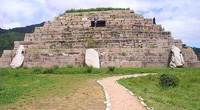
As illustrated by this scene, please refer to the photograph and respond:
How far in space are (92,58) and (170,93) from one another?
9.72 metres

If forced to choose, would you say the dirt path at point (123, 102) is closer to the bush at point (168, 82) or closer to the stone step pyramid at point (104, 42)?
the bush at point (168, 82)

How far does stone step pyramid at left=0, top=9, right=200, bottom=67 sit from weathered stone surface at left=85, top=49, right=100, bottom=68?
0.48 metres

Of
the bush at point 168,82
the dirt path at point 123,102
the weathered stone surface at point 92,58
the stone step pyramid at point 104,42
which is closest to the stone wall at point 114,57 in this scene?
the stone step pyramid at point 104,42

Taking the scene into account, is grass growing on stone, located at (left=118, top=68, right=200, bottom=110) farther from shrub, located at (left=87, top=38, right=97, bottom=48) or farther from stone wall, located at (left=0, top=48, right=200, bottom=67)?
shrub, located at (left=87, top=38, right=97, bottom=48)

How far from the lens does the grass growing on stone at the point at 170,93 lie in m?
7.05

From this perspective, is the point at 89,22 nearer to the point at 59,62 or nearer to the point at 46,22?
the point at 46,22

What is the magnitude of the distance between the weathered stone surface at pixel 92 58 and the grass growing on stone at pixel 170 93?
5.62m

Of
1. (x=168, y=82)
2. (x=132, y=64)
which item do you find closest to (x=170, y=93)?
(x=168, y=82)

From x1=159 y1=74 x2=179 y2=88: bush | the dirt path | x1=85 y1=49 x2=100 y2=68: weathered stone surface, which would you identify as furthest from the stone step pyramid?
the dirt path

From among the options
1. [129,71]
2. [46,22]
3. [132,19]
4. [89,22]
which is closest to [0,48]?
[46,22]

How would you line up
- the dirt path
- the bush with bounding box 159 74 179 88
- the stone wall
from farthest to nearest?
1. the stone wall
2. the bush with bounding box 159 74 179 88
3. the dirt path

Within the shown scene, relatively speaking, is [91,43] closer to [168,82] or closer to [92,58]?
[92,58]

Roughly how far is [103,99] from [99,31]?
14.3 metres

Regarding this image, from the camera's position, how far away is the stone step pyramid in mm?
18719
